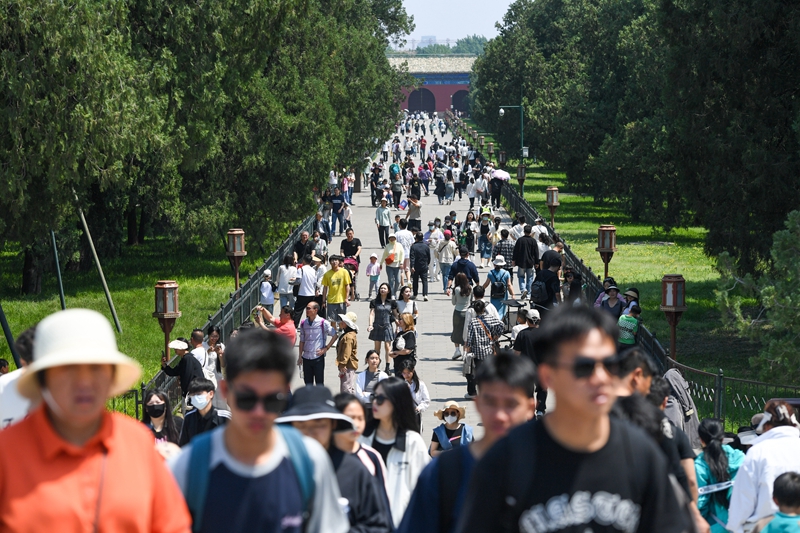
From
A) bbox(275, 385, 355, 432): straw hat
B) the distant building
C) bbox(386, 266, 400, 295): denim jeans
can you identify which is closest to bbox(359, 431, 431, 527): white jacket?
bbox(275, 385, 355, 432): straw hat

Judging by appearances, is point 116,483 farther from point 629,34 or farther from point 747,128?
point 629,34

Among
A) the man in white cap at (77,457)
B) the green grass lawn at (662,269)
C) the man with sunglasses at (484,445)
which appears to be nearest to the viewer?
the man in white cap at (77,457)

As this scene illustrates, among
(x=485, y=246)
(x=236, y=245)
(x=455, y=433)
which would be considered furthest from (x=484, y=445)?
(x=485, y=246)

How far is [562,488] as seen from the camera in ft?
11.5

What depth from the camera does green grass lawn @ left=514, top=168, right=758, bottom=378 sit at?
74.0ft

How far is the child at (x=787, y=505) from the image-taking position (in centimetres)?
624

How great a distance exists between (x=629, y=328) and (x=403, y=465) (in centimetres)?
979

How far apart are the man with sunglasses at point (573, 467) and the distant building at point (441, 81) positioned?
5678 inches

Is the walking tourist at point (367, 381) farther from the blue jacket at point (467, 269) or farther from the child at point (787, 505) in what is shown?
the blue jacket at point (467, 269)

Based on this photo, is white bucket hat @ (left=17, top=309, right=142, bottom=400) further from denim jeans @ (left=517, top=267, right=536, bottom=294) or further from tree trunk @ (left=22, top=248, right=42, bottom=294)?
tree trunk @ (left=22, top=248, right=42, bottom=294)

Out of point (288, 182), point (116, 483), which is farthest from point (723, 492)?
point (288, 182)

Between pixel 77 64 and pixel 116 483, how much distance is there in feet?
57.6

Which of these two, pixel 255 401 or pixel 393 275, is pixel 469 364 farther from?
pixel 255 401

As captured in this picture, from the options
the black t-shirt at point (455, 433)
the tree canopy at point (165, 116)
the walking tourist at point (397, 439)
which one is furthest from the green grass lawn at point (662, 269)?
the walking tourist at point (397, 439)
